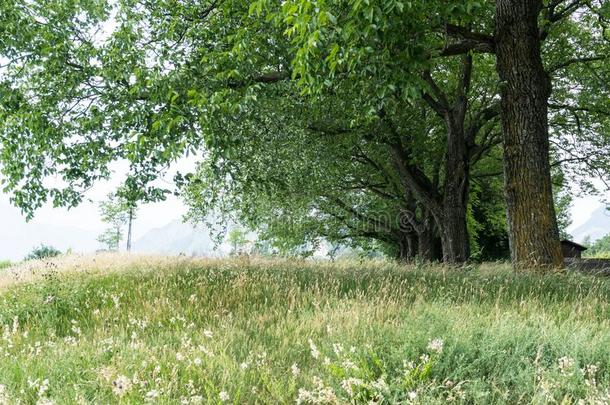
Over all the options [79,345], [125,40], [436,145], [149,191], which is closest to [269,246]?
[436,145]

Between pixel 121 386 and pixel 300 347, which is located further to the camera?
pixel 300 347

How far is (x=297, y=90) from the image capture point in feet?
40.5

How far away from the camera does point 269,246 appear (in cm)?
3212

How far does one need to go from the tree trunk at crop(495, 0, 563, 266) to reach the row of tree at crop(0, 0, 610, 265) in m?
0.03

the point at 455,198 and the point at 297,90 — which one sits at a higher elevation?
the point at 297,90

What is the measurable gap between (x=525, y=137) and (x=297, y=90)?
5.53m

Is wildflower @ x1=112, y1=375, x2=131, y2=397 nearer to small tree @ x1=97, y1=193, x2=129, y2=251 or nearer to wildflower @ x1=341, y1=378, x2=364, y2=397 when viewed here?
wildflower @ x1=341, y1=378, x2=364, y2=397

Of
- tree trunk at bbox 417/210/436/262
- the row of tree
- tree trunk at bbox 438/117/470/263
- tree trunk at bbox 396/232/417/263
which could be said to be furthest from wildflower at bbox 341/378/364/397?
tree trunk at bbox 396/232/417/263

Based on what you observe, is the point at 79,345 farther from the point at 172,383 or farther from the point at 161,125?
the point at 161,125

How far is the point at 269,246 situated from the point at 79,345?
1042 inches

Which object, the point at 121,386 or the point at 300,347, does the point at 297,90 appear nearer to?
the point at 300,347

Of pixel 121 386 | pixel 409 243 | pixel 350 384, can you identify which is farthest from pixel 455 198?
pixel 121 386

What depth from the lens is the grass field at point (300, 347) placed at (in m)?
3.90

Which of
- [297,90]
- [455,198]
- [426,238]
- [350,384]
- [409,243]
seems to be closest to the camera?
[350,384]
